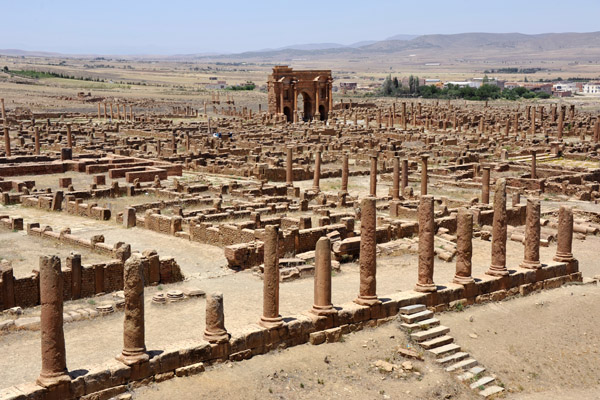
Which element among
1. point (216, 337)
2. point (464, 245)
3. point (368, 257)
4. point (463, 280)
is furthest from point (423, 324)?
point (216, 337)

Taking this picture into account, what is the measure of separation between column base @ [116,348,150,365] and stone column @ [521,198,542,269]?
1082 centimetres

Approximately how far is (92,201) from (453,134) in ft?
136

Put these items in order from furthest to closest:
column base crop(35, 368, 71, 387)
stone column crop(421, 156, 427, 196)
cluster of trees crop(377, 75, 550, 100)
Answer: cluster of trees crop(377, 75, 550, 100) → stone column crop(421, 156, 427, 196) → column base crop(35, 368, 71, 387)

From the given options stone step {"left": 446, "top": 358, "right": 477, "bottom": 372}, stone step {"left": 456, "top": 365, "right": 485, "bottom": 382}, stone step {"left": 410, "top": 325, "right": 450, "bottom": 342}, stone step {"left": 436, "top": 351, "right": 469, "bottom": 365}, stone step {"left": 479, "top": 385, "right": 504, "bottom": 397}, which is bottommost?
stone step {"left": 479, "top": 385, "right": 504, "bottom": 397}

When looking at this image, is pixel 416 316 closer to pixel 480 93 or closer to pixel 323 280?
pixel 323 280

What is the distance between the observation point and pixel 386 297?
1698cm

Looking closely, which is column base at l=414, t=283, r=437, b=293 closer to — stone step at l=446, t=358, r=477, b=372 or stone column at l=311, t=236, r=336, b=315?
stone step at l=446, t=358, r=477, b=372

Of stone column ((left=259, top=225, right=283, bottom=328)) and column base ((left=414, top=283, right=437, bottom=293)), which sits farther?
column base ((left=414, top=283, right=437, bottom=293))

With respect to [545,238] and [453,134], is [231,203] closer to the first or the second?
[545,238]

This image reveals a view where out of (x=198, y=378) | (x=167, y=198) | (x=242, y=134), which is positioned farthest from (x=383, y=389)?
(x=242, y=134)

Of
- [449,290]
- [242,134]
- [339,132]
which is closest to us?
[449,290]

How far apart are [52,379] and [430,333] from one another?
7414mm

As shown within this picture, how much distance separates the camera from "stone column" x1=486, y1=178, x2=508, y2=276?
18.9 m

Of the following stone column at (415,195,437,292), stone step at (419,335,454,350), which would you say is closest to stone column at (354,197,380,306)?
stone step at (419,335,454,350)
